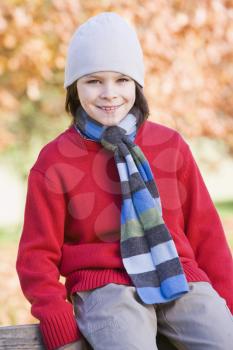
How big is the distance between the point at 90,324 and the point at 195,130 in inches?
182

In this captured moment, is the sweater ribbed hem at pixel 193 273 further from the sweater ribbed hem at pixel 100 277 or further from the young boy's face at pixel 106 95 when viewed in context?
the young boy's face at pixel 106 95

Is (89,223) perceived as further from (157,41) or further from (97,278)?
(157,41)

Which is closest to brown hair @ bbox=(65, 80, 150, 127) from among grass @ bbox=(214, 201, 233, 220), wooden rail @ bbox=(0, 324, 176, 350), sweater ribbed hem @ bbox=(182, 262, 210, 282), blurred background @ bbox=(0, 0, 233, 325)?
sweater ribbed hem @ bbox=(182, 262, 210, 282)

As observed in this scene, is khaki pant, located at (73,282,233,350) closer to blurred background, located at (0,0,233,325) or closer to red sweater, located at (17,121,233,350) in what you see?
red sweater, located at (17,121,233,350)

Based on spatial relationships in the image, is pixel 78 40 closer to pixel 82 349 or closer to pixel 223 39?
pixel 82 349

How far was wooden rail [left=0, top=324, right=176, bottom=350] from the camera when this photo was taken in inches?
83.7

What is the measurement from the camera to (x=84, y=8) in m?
5.30

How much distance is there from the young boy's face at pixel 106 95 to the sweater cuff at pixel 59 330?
24.9 inches

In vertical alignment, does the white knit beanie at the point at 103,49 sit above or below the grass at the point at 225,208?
above

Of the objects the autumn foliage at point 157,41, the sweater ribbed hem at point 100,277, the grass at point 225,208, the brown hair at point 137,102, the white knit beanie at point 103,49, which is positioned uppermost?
the autumn foliage at point 157,41

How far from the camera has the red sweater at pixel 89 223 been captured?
222 cm

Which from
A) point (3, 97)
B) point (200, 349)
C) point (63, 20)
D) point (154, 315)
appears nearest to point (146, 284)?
point (154, 315)

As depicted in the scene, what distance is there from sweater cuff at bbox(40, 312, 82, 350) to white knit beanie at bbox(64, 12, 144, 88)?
757 millimetres

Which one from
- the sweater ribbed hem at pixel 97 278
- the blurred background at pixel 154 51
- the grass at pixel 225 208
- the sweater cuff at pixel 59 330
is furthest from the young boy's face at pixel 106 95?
the grass at pixel 225 208
